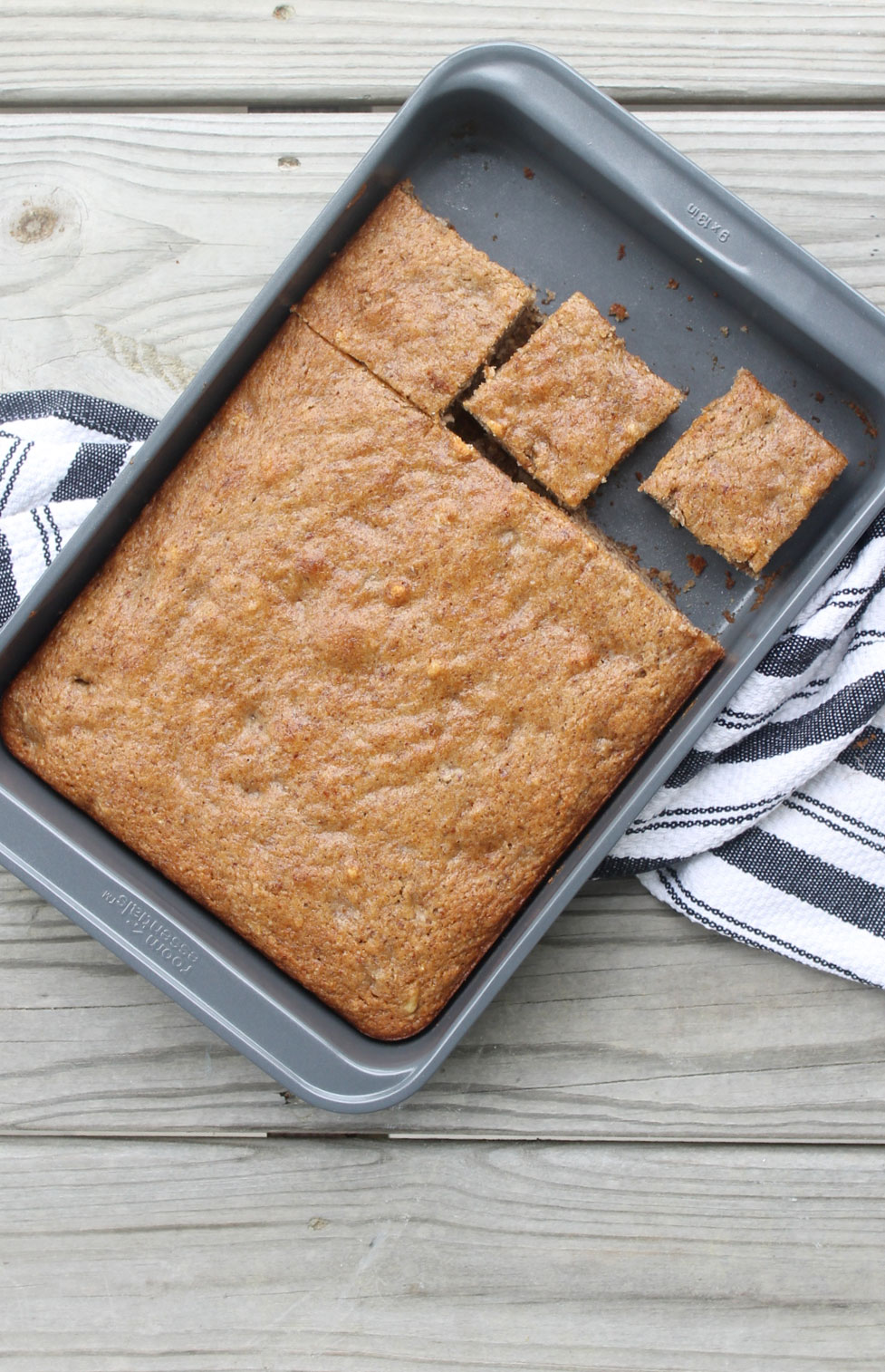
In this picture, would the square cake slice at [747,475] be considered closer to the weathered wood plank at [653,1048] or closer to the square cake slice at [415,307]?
Answer: the square cake slice at [415,307]

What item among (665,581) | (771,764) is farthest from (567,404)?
(771,764)

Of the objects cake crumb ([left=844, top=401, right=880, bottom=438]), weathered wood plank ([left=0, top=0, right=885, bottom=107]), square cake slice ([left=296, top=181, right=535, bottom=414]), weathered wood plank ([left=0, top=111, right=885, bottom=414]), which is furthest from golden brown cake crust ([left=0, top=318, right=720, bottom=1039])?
weathered wood plank ([left=0, top=0, right=885, bottom=107])

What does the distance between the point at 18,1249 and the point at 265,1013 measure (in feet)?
2.77

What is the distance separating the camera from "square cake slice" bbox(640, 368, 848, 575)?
171 centimetres

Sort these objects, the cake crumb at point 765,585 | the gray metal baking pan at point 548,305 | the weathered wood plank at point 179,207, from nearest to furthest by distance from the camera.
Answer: the gray metal baking pan at point 548,305 < the cake crumb at point 765,585 < the weathered wood plank at point 179,207

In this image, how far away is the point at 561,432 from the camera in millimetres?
1711

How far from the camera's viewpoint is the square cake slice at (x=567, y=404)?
5.61 feet

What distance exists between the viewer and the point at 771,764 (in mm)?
1762

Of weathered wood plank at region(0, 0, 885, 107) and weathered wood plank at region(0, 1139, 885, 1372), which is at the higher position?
weathered wood plank at region(0, 0, 885, 107)

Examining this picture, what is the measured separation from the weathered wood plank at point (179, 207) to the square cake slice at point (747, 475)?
18.8 inches

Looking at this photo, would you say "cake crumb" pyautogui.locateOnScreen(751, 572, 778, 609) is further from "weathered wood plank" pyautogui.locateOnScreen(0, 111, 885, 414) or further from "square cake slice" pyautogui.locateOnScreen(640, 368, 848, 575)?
"weathered wood plank" pyautogui.locateOnScreen(0, 111, 885, 414)

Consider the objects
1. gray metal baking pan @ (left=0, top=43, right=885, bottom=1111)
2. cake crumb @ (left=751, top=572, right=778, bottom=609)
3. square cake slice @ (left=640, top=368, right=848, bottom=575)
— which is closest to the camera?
gray metal baking pan @ (left=0, top=43, right=885, bottom=1111)

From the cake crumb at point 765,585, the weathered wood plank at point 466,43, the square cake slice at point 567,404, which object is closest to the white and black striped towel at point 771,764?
the cake crumb at point 765,585

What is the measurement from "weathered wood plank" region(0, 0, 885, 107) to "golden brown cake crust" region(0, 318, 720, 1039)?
0.70 m
